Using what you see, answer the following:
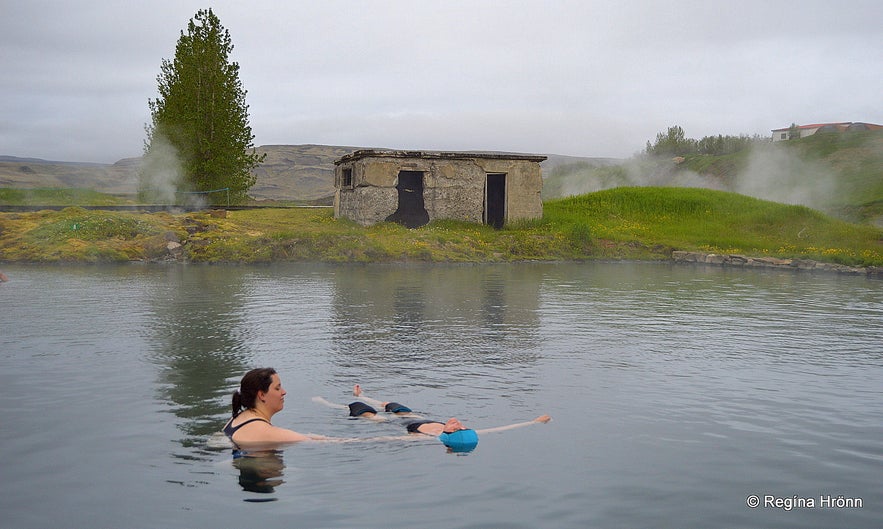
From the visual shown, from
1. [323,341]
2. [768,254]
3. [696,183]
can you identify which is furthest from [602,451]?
[696,183]

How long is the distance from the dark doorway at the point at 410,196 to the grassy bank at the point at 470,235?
270 cm

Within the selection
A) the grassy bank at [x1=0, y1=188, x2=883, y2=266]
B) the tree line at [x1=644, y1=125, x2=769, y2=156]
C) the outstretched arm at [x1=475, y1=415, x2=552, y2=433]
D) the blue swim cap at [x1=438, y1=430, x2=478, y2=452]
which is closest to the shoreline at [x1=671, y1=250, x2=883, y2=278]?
the grassy bank at [x1=0, y1=188, x2=883, y2=266]

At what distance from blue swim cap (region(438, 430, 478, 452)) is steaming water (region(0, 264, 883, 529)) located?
13 centimetres

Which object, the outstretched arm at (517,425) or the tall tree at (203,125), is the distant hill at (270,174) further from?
the outstretched arm at (517,425)

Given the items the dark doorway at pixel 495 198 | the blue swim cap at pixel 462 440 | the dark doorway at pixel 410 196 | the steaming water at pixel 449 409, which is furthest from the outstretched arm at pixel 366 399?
the dark doorway at pixel 495 198

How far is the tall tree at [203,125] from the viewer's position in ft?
144

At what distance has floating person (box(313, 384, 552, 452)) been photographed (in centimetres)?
754

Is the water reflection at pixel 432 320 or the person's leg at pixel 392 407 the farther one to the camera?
the water reflection at pixel 432 320

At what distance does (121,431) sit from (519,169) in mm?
30502

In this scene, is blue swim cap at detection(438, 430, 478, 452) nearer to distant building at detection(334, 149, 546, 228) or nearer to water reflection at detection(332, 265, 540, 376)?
water reflection at detection(332, 265, 540, 376)

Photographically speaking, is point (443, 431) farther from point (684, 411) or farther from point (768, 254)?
point (768, 254)

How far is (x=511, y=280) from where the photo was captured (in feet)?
78.8

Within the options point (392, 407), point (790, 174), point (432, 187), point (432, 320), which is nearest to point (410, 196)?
point (432, 187)

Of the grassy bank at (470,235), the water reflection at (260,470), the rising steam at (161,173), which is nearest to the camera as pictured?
the water reflection at (260,470)
